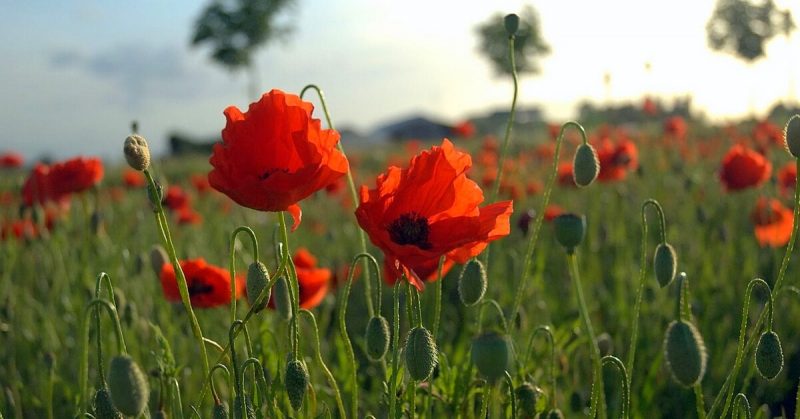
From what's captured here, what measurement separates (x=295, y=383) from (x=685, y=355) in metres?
0.58

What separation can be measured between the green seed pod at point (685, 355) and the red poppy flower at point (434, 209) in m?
0.30

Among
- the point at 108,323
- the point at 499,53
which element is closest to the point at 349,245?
the point at 108,323

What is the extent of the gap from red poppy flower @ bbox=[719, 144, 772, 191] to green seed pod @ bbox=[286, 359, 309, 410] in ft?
9.58

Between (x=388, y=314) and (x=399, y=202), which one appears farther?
(x=388, y=314)

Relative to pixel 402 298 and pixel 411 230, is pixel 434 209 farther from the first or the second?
pixel 402 298

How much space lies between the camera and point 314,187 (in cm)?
131

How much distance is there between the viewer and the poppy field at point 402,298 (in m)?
1.33

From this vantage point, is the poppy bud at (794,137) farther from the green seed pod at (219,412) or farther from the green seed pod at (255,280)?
the green seed pod at (219,412)

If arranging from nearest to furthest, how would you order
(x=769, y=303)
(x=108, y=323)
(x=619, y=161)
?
(x=769, y=303), (x=108, y=323), (x=619, y=161)

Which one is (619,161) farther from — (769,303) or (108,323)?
(769,303)

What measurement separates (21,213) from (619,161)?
106 inches

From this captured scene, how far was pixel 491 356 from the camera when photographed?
1.15 metres

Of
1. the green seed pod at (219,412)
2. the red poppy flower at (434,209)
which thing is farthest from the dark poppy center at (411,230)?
the green seed pod at (219,412)

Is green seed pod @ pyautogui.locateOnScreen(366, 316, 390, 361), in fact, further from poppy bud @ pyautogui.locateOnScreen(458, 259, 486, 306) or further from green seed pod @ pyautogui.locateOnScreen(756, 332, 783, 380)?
green seed pod @ pyautogui.locateOnScreen(756, 332, 783, 380)
